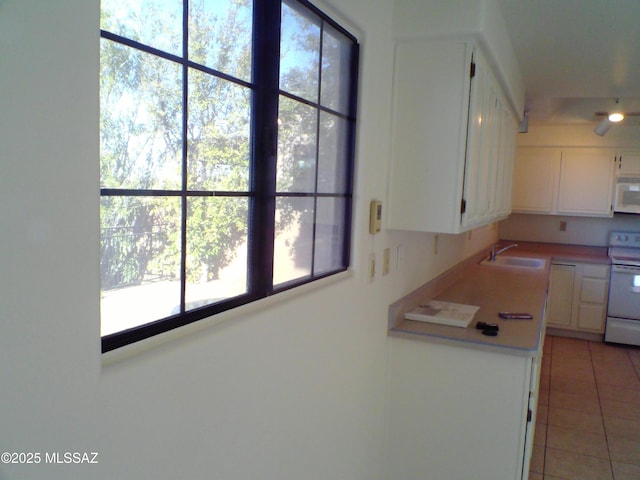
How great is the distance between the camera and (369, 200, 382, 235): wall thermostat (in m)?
2.09

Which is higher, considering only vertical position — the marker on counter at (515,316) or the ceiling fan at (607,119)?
the ceiling fan at (607,119)

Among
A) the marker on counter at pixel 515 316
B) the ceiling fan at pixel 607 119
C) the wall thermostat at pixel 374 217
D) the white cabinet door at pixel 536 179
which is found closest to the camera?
the wall thermostat at pixel 374 217

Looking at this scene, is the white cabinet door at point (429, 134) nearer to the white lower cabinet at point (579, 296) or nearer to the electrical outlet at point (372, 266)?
the electrical outlet at point (372, 266)

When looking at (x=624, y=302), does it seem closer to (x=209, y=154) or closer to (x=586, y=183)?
(x=586, y=183)

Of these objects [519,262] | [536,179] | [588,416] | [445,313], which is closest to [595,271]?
[519,262]

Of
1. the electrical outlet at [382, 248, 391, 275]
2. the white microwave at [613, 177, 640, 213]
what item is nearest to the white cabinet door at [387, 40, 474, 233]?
the electrical outlet at [382, 248, 391, 275]

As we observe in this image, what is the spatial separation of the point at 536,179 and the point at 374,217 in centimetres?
424

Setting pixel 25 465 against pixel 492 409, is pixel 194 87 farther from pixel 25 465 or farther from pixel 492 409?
pixel 492 409

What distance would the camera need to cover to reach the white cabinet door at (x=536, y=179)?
5.58 meters

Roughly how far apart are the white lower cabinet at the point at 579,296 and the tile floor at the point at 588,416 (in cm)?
35

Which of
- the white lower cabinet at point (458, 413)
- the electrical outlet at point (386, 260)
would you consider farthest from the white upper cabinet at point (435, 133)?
the white lower cabinet at point (458, 413)

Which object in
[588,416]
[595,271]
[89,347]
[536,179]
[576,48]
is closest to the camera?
[89,347]

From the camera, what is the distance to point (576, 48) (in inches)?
114

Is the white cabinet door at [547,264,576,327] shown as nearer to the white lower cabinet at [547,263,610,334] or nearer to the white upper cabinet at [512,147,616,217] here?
the white lower cabinet at [547,263,610,334]
